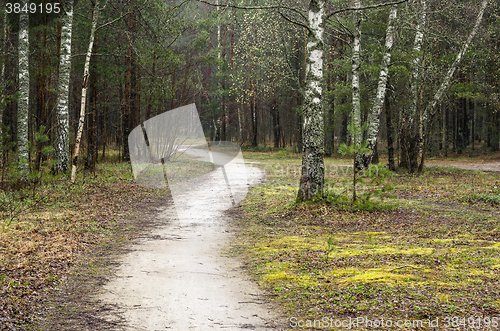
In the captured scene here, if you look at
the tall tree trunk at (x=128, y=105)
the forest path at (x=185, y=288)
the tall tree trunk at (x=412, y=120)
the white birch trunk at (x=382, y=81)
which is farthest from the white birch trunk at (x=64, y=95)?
the tall tree trunk at (x=412, y=120)

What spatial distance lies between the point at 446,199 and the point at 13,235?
33.0 ft

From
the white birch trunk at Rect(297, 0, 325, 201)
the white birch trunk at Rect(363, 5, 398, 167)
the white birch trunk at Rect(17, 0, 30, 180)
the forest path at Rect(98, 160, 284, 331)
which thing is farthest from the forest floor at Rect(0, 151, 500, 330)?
the white birch trunk at Rect(363, 5, 398, 167)

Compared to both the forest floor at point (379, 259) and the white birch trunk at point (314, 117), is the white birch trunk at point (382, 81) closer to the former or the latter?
the forest floor at point (379, 259)

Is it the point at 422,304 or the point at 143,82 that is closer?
the point at 422,304

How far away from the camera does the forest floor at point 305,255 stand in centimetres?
406

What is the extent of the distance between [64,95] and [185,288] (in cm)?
1193

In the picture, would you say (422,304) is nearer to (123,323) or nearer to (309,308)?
(309,308)

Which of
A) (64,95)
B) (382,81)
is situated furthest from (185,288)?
(382,81)

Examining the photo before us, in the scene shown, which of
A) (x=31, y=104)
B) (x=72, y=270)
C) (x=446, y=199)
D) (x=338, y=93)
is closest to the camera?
(x=72, y=270)

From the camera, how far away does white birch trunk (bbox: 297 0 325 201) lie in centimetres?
940

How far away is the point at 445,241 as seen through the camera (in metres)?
6.43

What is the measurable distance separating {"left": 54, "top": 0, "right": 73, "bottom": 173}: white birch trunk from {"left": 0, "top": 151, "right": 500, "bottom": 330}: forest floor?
384 centimetres

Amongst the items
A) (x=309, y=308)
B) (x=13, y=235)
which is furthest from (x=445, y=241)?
(x=13, y=235)

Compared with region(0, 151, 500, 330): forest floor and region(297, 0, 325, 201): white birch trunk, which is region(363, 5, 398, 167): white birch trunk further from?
region(297, 0, 325, 201): white birch trunk
